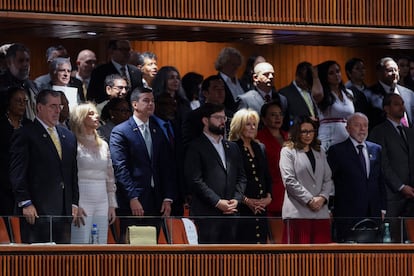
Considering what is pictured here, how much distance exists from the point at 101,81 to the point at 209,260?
2.50 meters

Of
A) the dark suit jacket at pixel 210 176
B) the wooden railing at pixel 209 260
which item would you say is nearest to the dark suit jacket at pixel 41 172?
the wooden railing at pixel 209 260

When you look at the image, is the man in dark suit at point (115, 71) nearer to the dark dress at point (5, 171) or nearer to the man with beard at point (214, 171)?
the man with beard at point (214, 171)

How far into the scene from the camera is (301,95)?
11758 millimetres

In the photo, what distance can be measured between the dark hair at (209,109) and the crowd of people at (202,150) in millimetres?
13

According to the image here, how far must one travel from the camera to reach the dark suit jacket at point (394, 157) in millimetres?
11195

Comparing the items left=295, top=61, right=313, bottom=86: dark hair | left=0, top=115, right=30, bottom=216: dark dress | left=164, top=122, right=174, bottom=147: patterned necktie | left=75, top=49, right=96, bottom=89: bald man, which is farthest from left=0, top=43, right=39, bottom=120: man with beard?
left=295, top=61, right=313, bottom=86: dark hair

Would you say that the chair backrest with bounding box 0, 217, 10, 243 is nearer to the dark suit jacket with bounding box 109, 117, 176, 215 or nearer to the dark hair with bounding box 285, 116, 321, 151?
the dark suit jacket with bounding box 109, 117, 176, 215

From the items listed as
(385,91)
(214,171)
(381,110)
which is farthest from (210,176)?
(385,91)

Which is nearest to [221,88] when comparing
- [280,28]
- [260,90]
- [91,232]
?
[260,90]

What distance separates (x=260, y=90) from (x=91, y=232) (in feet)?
9.65

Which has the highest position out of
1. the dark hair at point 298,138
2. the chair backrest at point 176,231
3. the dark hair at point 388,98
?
the dark hair at point 388,98

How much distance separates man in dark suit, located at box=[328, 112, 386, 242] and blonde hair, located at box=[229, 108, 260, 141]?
0.69 m

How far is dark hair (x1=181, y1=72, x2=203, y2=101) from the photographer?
38.8ft

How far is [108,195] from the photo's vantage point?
32.7 ft
